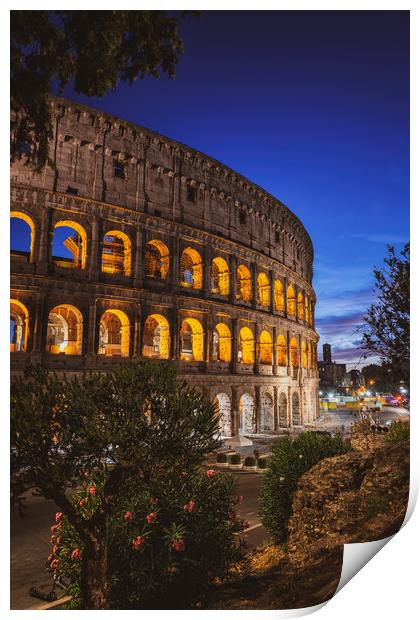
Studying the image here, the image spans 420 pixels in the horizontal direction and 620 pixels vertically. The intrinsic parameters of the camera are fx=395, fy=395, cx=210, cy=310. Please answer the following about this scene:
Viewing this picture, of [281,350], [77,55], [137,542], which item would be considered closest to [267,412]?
[281,350]

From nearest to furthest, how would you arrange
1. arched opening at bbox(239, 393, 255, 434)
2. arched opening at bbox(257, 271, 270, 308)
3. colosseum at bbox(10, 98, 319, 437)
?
colosseum at bbox(10, 98, 319, 437), arched opening at bbox(239, 393, 255, 434), arched opening at bbox(257, 271, 270, 308)

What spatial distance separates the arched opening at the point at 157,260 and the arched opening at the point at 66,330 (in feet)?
15.8

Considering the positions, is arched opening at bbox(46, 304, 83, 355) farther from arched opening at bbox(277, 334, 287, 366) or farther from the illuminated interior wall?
arched opening at bbox(277, 334, 287, 366)

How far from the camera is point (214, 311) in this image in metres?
24.4

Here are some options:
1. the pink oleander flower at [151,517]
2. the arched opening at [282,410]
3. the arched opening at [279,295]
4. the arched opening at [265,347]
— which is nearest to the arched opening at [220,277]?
the arched opening at [265,347]

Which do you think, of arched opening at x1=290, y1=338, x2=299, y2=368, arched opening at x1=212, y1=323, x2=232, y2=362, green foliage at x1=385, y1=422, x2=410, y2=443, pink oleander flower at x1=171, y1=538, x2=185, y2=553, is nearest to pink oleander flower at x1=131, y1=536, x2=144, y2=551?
pink oleander flower at x1=171, y1=538, x2=185, y2=553

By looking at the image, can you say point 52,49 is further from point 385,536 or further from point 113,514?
point 385,536

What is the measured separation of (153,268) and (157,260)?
0.53 meters

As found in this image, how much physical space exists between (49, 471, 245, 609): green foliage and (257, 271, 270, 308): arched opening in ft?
83.1

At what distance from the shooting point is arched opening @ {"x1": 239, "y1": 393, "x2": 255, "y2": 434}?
27.6 m

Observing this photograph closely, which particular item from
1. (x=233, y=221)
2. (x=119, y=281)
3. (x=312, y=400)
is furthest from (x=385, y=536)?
(x=312, y=400)

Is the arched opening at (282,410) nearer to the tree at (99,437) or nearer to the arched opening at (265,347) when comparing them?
the arched opening at (265,347)

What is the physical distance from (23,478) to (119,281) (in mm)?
16058

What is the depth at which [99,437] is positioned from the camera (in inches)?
186
